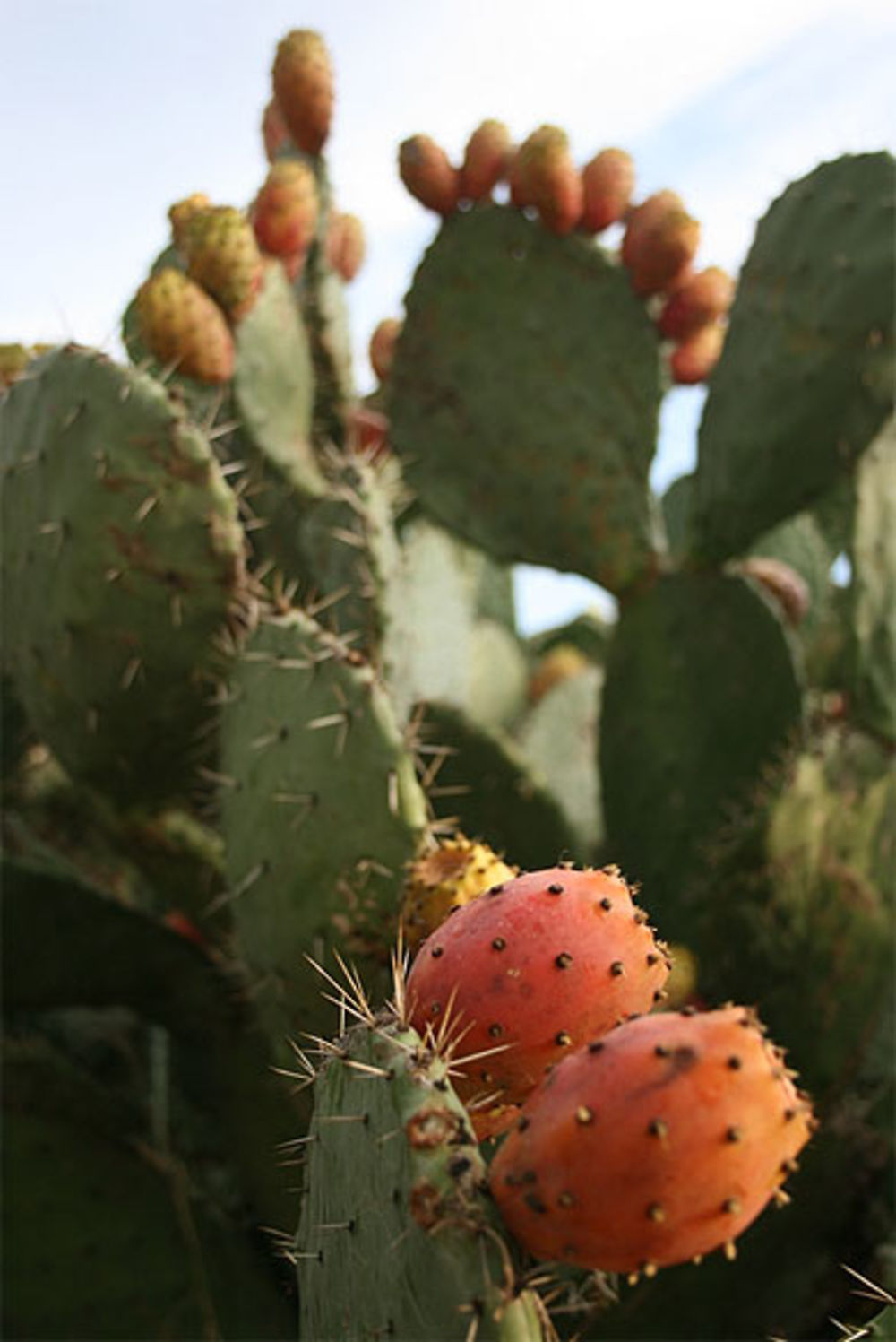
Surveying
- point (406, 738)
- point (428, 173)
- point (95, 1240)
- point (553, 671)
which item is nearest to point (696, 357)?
point (428, 173)

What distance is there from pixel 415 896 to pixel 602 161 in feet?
5.61

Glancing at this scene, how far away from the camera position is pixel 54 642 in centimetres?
199

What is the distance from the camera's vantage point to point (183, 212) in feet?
7.58

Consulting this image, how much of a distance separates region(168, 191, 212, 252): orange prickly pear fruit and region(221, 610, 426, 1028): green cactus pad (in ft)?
2.79

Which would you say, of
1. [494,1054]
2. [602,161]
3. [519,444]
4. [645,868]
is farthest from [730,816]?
[494,1054]

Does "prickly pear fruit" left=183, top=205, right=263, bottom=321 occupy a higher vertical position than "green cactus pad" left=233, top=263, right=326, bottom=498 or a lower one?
higher

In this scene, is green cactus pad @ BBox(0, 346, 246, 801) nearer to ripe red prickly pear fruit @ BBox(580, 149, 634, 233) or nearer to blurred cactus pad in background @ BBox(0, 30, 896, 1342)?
blurred cactus pad in background @ BBox(0, 30, 896, 1342)

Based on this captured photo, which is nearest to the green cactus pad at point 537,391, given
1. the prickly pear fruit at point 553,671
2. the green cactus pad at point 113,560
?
the green cactus pad at point 113,560

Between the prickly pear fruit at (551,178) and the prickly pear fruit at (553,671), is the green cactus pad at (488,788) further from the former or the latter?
the prickly pear fruit at (553,671)

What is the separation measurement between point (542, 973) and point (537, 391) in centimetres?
193

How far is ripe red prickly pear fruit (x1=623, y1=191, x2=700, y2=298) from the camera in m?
2.62

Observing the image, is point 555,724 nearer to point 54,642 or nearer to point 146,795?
point 146,795

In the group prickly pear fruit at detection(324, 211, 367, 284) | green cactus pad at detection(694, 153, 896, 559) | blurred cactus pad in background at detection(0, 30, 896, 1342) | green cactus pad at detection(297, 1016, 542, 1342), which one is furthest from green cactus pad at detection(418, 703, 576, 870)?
green cactus pad at detection(297, 1016, 542, 1342)

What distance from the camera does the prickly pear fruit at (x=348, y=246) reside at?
3.00m
